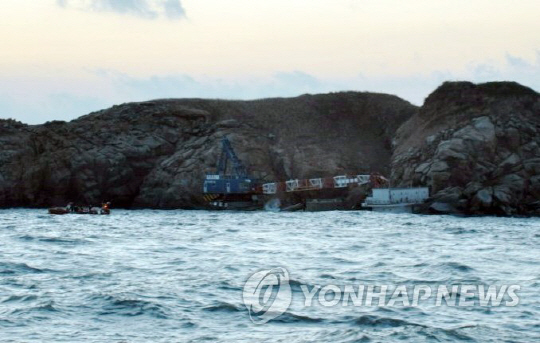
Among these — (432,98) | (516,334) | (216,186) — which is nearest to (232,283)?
(516,334)

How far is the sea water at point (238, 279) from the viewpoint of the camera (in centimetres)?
2659

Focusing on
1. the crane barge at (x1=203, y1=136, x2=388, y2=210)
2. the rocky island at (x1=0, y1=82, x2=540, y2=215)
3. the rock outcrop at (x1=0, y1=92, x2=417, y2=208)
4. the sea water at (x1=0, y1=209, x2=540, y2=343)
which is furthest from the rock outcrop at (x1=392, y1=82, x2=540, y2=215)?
the sea water at (x1=0, y1=209, x2=540, y2=343)

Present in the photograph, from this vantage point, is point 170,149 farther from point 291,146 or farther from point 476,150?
point 476,150

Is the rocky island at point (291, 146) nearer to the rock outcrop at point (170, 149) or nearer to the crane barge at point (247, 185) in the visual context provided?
the rock outcrop at point (170, 149)

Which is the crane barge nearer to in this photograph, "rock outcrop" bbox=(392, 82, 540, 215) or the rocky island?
the rocky island

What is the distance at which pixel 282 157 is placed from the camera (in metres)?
130

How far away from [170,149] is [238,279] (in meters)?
96.9

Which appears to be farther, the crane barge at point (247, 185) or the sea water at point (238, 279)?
the crane barge at point (247, 185)

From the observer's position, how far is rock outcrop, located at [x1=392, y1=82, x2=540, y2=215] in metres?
91.8

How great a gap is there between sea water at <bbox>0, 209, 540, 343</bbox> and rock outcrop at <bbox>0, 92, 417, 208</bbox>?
190ft

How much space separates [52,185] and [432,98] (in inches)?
2085

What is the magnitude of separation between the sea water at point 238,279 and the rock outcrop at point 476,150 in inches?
960

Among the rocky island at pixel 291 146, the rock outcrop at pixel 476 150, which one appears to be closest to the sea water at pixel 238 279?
the rock outcrop at pixel 476 150

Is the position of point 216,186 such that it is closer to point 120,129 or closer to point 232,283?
point 120,129
